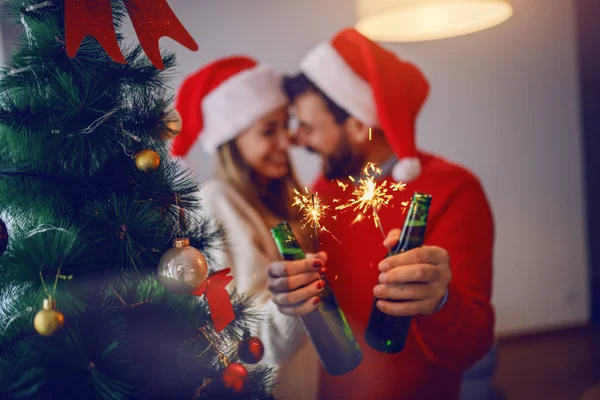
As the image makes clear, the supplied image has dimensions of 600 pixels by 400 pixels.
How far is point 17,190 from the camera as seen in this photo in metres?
0.46

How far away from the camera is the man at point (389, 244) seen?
0.59 m

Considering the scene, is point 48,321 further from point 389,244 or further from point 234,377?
point 389,244

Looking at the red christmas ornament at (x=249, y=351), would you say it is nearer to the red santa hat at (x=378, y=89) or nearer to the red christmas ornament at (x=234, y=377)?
the red christmas ornament at (x=234, y=377)

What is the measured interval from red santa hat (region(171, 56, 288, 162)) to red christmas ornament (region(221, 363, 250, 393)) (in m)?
0.59

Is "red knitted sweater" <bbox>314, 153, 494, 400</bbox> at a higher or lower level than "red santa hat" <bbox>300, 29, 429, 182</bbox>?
lower

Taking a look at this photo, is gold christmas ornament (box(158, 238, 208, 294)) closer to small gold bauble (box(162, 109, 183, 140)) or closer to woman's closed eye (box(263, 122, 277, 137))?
small gold bauble (box(162, 109, 183, 140))

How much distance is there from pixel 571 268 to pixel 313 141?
1.52m

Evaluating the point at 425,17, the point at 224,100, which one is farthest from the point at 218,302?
the point at 425,17

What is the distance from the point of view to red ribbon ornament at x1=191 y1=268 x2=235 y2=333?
1.74 feet

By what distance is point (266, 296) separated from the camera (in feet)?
2.20

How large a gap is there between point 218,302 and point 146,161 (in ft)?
0.65

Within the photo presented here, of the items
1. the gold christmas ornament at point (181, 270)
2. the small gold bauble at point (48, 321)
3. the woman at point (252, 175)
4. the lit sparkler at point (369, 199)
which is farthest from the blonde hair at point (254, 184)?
the small gold bauble at point (48, 321)

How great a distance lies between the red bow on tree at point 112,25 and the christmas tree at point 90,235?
0.03 meters

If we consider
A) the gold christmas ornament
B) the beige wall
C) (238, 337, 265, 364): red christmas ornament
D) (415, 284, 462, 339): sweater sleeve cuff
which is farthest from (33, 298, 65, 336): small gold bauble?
the beige wall
